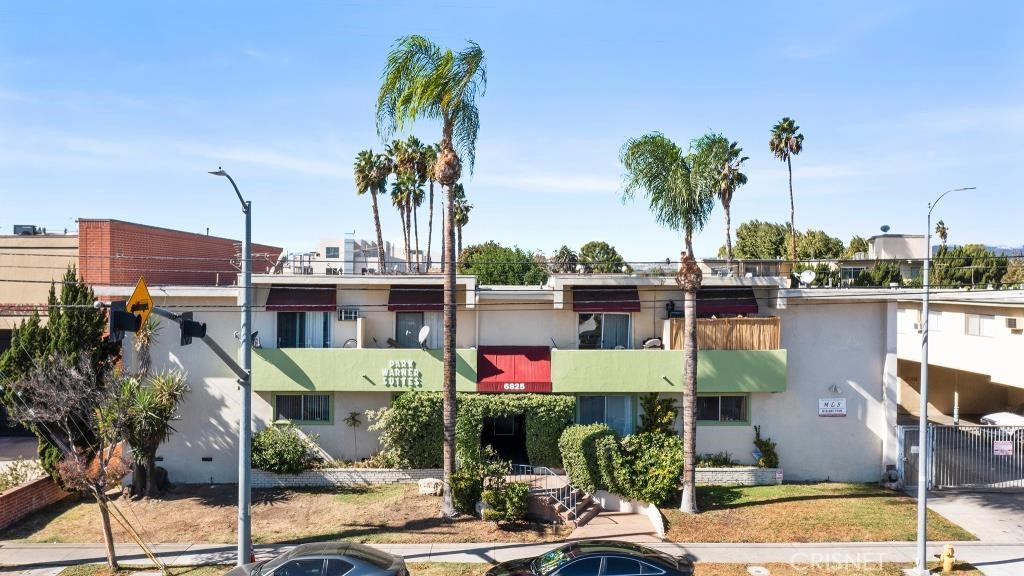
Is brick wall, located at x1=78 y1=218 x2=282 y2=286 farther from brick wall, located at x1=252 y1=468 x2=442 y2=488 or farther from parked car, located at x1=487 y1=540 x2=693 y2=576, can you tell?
parked car, located at x1=487 y1=540 x2=693 y2=576

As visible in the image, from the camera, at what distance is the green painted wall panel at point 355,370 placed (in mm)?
23516

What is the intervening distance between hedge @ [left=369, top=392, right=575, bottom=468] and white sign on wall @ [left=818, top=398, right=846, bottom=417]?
380 inches

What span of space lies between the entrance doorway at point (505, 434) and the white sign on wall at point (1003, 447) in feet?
54.2

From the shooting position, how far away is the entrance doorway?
25.3 m

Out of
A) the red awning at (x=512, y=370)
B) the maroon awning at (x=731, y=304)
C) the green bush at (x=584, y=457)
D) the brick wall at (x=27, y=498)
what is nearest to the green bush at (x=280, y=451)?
the brick wall at (x=27, y=498)

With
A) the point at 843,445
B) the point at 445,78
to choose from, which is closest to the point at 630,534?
the point at 843,445

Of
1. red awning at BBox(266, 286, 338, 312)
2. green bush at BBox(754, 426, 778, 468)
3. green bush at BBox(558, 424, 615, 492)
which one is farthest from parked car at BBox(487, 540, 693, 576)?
red awning at BBox(266, 286, 338, 312)

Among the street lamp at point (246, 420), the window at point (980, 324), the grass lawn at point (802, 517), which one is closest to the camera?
the street lamp at point (246, 420)

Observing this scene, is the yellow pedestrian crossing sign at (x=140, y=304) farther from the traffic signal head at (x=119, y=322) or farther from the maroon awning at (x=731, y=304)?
the maroon awning at (x=731, y=304)

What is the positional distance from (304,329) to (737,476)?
677 inches

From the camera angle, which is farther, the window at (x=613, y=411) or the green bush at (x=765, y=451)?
the window at (x=613, y=411)

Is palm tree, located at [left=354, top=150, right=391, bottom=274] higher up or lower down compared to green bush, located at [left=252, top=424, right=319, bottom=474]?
higher up

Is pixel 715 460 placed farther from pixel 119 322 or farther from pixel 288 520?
pixel 119 322

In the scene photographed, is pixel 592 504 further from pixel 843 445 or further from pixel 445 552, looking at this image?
pixel 843 445
